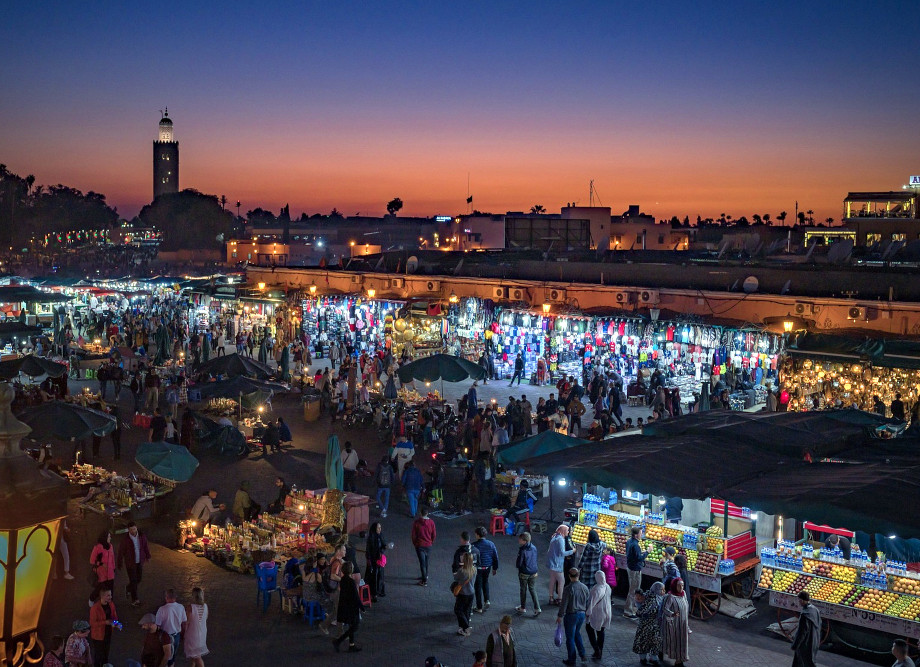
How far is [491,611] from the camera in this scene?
440 inches

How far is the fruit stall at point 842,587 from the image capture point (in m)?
9.88

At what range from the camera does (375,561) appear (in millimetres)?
11555

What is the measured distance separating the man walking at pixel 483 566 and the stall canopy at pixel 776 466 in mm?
1727

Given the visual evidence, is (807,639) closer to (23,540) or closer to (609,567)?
(609,567)

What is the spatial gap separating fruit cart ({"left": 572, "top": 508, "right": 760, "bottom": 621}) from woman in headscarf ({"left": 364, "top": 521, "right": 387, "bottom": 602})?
2724 millimetres

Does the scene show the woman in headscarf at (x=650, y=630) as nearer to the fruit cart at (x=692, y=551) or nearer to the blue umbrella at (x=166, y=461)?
the fruit cart at (x=692, y=551)

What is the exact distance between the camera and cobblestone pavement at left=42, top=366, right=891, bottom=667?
9.91 metres

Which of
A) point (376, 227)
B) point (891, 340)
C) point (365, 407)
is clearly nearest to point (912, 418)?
point (891, 340)

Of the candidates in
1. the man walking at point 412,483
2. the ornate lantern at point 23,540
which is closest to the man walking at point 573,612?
the man walking at point 412,483

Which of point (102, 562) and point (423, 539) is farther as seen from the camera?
point (423, 539)

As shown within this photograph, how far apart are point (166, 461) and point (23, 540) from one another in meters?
11.8

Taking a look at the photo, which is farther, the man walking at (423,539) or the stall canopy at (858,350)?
the stall canopy at (858,350)

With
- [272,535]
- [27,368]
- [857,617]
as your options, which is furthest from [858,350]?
[27,368]

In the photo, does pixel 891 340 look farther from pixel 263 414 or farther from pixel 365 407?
pixel 263 414
